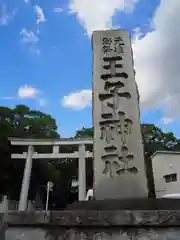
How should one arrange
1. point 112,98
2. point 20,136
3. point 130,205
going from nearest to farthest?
point 130,205
point 112,98
point 20,136

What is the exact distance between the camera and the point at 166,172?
1582 cm

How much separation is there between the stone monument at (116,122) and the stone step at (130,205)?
438 millimetres

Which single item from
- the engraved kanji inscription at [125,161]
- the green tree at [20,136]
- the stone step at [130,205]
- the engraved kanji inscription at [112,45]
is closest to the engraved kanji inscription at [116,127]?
the engraved kanji inscription at [125,161]

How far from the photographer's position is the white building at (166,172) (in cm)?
1526

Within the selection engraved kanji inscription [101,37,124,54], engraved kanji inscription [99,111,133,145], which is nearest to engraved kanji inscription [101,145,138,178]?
engraved kanji inscription [99,111,133,145]

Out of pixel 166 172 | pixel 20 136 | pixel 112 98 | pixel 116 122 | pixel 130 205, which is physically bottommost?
pixel 130 205

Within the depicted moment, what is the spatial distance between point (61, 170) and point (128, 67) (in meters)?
17.9

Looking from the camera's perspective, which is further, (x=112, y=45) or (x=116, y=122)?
(x=112, y=45)

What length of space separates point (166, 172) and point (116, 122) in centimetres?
1318

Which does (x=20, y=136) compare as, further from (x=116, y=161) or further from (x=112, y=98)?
(x=116, y=161)

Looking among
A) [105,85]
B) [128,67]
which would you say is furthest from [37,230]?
[128,67]

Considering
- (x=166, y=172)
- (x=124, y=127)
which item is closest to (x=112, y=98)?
(x=124, y=127)

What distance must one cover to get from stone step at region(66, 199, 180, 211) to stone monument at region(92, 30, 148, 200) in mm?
438

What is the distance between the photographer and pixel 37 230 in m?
2.49
